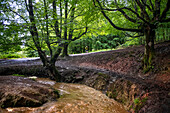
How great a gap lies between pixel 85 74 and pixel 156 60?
4.07 metres

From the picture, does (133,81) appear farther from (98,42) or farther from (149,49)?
(98,42)

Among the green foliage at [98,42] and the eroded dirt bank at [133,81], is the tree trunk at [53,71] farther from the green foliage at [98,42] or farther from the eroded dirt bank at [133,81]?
the green foliage at [98,42]

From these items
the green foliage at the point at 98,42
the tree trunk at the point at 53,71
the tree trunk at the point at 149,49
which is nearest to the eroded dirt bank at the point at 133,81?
the tree trunk at the point at 149,49

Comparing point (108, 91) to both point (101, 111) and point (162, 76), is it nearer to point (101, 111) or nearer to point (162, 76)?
point (101, 111)

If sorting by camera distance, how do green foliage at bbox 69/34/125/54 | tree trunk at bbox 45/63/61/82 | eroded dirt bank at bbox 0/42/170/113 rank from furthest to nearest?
green foliage at bbox 69/34/125/54 → tree trunk at bbox 45/63/61/82 → eroded dirt bank at bbox 0/42/170/113

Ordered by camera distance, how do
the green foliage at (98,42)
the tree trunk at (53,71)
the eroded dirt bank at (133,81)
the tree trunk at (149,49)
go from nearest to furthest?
1. the eroded dirt bank at (133,81)
2. the tree trunk at (149,49)
3. the tree trunk at (53,71)
4. the green foliage at (98,42)

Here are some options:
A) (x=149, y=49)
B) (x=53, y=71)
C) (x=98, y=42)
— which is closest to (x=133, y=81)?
(x=149, y=49)

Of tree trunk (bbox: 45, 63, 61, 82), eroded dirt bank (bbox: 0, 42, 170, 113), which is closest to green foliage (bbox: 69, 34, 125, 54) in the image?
eroded dirt bank (bbox: 0, 42, 170, 113)

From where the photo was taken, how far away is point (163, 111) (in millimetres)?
2412

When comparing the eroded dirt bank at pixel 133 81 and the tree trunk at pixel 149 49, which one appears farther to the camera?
the tree trunk at pixel 149 49

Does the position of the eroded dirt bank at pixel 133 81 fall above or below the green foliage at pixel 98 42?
below

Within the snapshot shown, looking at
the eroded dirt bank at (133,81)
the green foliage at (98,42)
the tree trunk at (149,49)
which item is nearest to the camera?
the eroded dirt bank at (133,81)

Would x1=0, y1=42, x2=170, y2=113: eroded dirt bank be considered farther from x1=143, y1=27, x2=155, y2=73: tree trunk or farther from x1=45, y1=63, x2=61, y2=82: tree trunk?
x1=45, y1=63, x2=61, y2=82: tree trunk

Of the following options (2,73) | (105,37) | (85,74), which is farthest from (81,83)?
(105,37)
